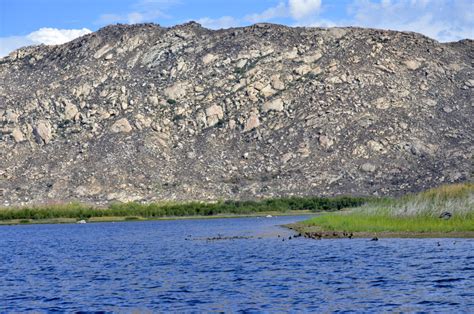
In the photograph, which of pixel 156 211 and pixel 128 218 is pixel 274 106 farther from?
pixel 128 218

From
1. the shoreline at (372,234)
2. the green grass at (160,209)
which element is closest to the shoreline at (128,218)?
the green grass at (160,209)

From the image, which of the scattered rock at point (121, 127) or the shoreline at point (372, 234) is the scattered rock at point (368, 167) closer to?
the scattered rock at point (121, 127)

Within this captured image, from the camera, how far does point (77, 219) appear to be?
5359 inches

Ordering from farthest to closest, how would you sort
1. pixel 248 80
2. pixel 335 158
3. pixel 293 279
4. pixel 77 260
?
pixel 248 80 → pixel 335 158 → pixel 77 260 → pixel 293 279

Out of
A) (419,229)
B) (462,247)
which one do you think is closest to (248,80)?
(419,229)

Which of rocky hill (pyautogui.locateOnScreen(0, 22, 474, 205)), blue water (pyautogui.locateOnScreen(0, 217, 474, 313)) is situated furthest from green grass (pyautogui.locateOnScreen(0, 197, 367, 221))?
blue water (pyautogui.locateOnScreen(0, 217, 474, 313))

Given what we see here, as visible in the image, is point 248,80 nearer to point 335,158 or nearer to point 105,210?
point 335,158

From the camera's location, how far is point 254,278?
1635 inches

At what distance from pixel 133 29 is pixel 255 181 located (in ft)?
204

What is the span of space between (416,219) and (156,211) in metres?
78.4

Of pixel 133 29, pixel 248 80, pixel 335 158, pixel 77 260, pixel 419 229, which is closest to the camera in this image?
pixel 77 260

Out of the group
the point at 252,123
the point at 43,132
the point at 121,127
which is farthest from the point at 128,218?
the point at 252,123

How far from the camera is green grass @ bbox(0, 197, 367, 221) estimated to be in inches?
5374

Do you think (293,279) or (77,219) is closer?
(293,279)
